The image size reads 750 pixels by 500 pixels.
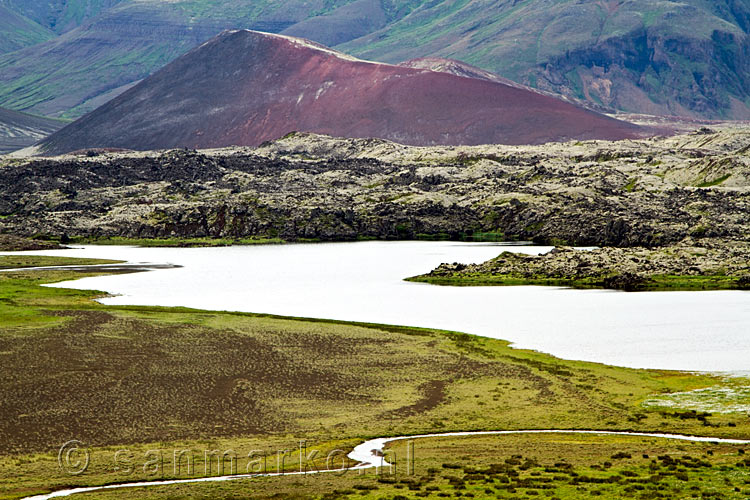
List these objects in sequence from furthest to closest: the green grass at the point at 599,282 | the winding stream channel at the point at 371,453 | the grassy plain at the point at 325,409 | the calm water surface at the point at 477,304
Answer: the green grass at the point at 599,282, the calm water surface at the point at 477,304, the grassy plain at the point at 325,409, the winding stream channel at the point at 371,453

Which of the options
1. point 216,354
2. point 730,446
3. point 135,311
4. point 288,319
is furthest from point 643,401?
point 135,311

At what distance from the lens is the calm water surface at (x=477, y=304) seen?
72500 mm

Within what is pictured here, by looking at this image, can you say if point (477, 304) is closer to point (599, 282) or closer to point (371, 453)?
point (599, 282)

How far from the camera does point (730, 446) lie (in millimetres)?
42219

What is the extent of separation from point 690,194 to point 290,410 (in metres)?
153

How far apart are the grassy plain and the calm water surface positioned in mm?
6041

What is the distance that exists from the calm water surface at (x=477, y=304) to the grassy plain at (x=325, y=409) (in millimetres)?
6041

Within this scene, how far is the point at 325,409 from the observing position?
170 ft

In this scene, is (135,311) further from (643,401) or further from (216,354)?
(643,401)
